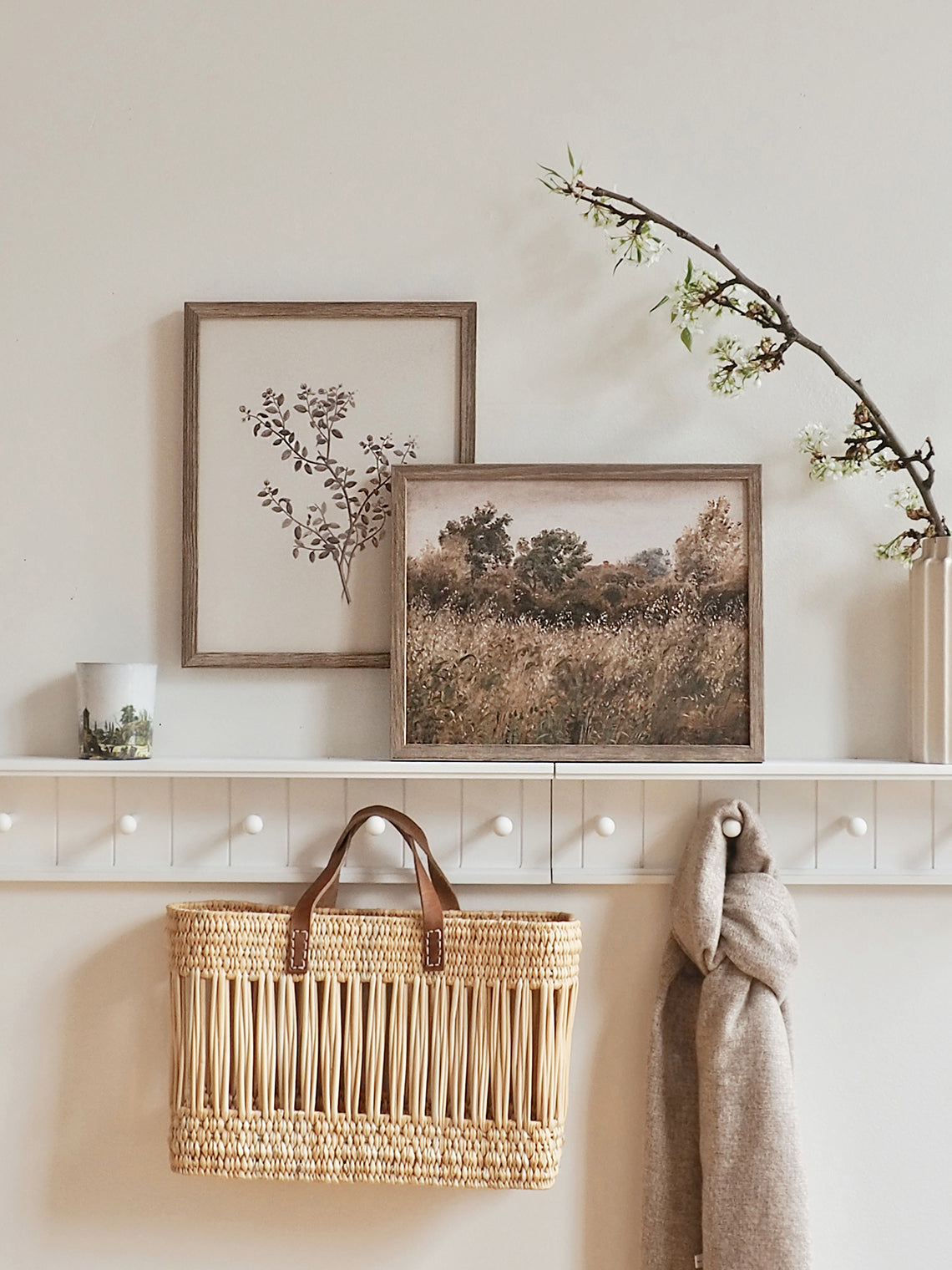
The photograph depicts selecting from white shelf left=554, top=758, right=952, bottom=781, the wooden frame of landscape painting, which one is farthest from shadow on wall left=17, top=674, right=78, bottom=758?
white shelf left=554, top=758, right=952, bottom=781

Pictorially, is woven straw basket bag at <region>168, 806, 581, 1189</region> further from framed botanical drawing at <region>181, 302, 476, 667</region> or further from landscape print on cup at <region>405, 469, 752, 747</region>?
framed botanical drawing at <region>181, 302, 476, 667</region>

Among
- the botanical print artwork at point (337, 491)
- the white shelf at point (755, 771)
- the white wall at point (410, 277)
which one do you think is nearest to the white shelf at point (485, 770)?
the white shelf at point (755, 771)

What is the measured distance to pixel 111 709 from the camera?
1189mm

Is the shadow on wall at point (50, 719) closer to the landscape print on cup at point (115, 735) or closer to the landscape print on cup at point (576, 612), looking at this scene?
the landscape print on cup at point (115, 735)

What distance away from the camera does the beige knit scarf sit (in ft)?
3.62

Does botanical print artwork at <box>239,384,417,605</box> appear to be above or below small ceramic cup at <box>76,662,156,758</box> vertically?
above

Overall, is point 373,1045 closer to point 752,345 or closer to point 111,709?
point 111,709

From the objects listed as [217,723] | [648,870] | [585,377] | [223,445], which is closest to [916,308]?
[585,377]

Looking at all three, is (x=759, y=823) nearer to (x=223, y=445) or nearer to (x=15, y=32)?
(x=223, y=445)

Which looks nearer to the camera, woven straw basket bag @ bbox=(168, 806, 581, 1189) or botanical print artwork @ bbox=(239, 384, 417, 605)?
woven straw basket bag @ bbox=(168, 806, 581, 1189)

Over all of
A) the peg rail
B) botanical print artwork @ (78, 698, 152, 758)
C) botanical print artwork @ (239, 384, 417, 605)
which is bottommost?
the peg rail

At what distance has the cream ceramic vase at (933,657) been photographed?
118cm

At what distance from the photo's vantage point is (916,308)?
1262 mm

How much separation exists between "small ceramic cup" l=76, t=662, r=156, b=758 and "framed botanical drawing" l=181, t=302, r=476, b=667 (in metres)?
0.08
